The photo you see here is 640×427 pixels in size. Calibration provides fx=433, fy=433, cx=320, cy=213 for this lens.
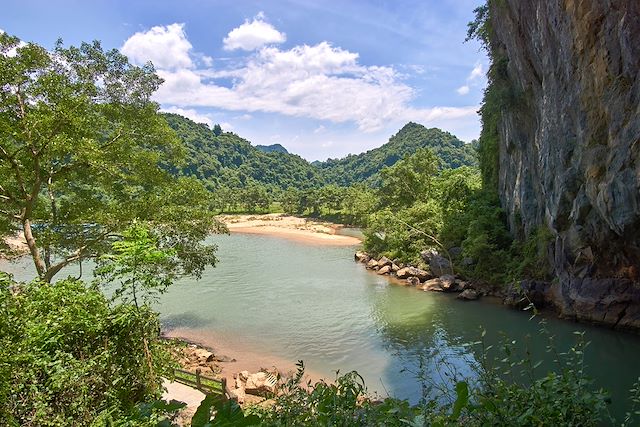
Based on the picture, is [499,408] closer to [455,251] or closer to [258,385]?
[258,385]

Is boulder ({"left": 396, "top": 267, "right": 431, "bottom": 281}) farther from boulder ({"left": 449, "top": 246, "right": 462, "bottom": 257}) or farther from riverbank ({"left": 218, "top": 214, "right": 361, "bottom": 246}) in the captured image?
riverbank ({"left": 218, "top": 214, "right": 361, "bottom": 246})

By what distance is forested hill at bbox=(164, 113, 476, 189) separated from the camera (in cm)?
12338

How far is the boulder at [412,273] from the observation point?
27.2 meters

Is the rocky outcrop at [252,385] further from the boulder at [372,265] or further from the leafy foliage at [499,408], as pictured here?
the boulder at [372,265]

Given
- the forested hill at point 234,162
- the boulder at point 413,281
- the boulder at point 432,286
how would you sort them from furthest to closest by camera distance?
the forested hill at point 234,162 < the boulder at point 413,281 < the boulder at point 432,286

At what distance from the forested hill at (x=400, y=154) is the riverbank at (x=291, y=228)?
207ft

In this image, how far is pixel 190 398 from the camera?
1023cm

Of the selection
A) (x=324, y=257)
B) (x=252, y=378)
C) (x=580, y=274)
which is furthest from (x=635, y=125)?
(x=324, y=257)

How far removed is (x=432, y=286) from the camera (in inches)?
990

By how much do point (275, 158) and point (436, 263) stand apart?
130364mm

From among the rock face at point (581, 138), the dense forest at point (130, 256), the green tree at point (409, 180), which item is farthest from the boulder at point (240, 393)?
the green tree at point (409, 180)

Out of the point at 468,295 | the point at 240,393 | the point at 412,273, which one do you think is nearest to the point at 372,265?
the point at 412,273

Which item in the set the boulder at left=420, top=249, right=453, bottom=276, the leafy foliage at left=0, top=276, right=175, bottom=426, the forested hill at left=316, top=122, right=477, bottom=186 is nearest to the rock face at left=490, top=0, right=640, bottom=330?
the boulder at left=420, top=249, right=453, bottom=276

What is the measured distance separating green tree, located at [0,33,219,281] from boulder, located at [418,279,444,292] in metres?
14.6
